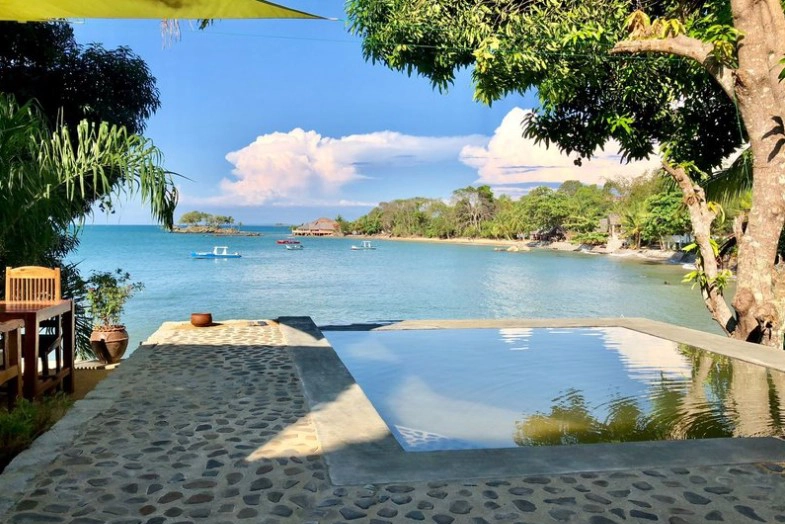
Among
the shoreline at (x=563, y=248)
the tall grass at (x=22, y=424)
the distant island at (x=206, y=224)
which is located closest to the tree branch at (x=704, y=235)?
the tall grass at (x=22, y=424)

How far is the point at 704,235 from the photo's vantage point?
7.13 metres

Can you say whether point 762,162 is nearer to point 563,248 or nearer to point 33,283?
point 33,283

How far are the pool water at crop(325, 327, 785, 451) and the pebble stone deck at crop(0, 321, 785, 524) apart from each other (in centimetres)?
89

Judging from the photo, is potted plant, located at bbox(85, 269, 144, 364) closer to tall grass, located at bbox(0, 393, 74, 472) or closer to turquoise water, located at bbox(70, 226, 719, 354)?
tall grass, located at bbox(0, 393, 74, 472)

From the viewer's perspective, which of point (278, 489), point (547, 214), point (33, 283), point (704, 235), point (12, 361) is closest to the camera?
point (278, 489)

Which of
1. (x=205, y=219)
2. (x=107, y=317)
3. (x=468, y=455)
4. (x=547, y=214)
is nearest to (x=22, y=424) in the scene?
(x=468, y=455)

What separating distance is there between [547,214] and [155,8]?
220ft

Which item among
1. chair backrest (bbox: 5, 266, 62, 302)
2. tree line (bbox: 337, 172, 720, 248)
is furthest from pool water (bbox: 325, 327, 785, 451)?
tree line (bbox: 337, 172, 720, 248)

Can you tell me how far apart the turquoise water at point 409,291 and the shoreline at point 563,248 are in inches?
114

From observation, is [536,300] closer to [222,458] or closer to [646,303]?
[646,303]

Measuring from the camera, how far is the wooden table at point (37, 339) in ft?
12.9

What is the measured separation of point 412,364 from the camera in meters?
5.88

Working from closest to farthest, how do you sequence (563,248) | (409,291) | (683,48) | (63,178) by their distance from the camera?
1. (63,178)
2. (683,48)
3. (409,291)
4. (563,248)

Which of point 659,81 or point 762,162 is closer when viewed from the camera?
point 762,162
